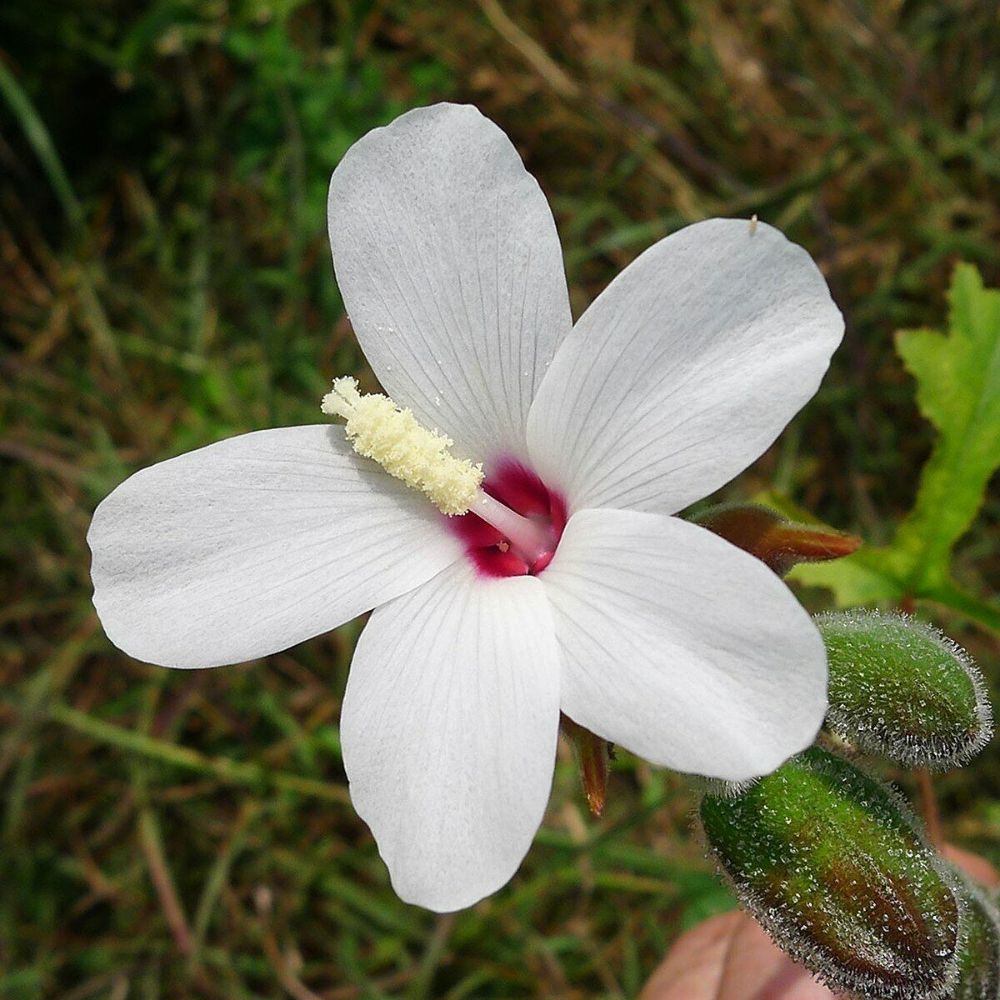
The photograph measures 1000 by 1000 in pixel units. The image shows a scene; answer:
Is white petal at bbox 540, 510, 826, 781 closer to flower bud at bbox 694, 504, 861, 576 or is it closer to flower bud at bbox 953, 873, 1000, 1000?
flower bud at bbox 694, 504, 861, 576

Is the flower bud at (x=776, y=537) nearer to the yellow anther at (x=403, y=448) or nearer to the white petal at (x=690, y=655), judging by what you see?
the white petal at (x=690, y=655)

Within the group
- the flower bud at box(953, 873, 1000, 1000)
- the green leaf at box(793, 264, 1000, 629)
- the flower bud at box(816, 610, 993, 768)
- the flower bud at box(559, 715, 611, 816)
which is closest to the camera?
the flower bud at box(559, 715, 611, 816)

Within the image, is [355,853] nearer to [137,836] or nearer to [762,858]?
[137,836]

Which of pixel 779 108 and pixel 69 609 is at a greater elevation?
pixel 779 108

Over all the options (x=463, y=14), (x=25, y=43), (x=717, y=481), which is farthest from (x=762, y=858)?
(x=25, y=43)

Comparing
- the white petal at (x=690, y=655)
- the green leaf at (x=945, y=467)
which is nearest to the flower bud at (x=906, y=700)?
the white petal at (x=690, y=655)

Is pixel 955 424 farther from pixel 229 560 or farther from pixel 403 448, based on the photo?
pixel 229 560

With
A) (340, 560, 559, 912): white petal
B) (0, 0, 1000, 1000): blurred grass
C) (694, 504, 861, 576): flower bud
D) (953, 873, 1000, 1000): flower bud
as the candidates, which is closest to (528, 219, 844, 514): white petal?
(694, 504, 861, 576): flower bud
